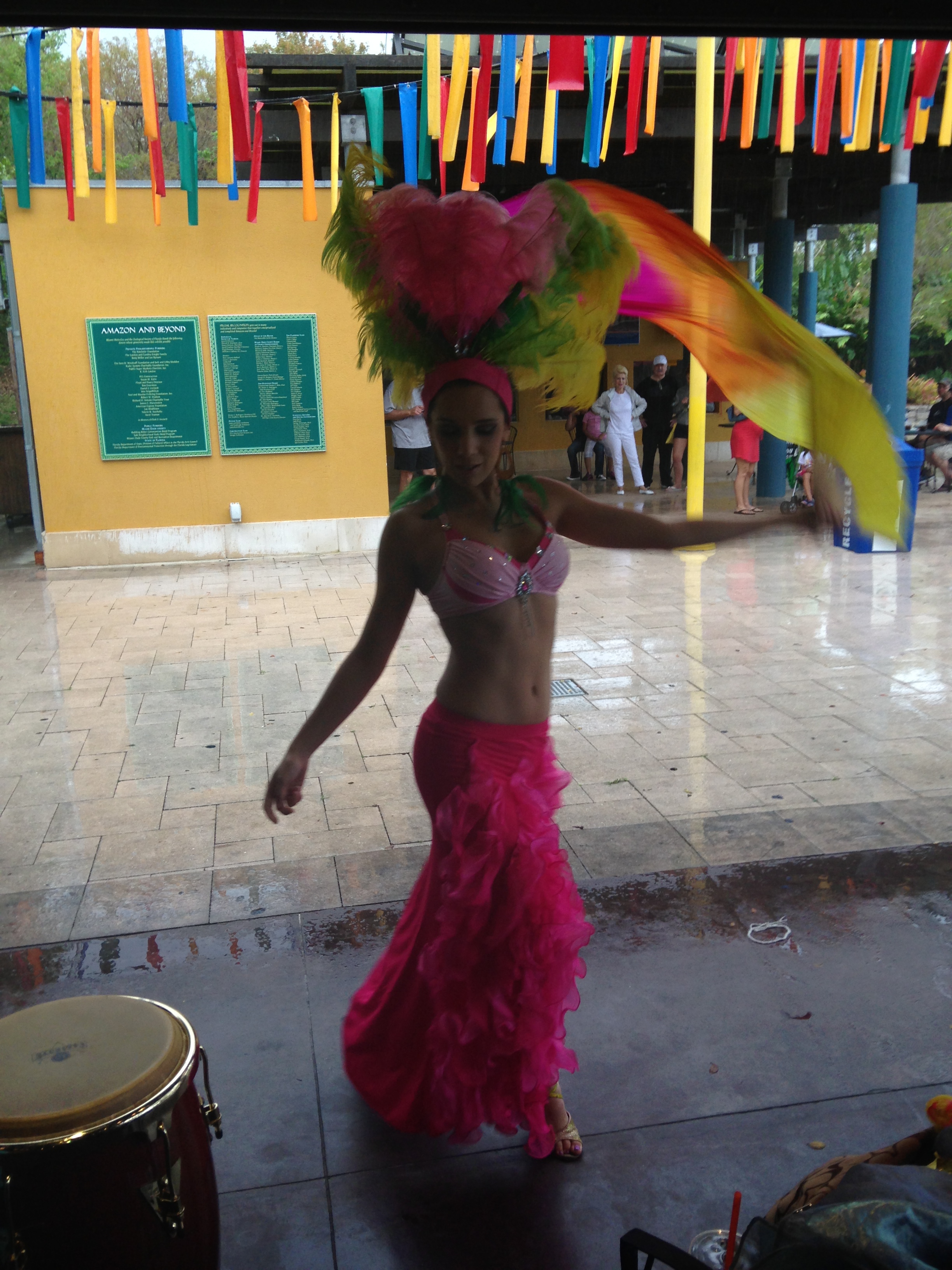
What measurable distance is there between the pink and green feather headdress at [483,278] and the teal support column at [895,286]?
30.3 feet

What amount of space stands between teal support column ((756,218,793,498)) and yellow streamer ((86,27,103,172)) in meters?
9.14

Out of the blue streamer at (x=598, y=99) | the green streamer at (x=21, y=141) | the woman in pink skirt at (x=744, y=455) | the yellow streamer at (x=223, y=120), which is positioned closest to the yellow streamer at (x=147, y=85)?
the yellow streamer at (x=223, y=120)

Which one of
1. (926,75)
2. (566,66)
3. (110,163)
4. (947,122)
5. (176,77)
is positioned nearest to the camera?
(566,66)

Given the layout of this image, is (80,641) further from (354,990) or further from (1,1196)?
(1,1196)

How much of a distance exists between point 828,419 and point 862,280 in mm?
51827

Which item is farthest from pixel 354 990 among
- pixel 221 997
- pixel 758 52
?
pixel 758 52

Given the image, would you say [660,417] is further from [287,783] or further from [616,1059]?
[287,783]

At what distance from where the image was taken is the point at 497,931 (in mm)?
2438

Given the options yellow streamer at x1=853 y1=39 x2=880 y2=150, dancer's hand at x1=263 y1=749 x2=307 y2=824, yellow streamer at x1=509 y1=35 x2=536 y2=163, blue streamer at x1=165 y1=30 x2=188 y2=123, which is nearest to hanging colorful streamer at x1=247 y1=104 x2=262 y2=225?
blue streamer at x1=165 y1=30 x2=188 y2=123

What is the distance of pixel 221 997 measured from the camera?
3.29 meters

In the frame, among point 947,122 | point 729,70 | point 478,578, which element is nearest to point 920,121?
point 947,122

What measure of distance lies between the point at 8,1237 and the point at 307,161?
9.18m

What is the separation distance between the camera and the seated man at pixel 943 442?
51.6ft

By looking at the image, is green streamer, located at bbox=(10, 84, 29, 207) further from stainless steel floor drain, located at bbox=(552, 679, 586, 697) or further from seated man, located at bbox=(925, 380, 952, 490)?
seated man, located at bbox=(925, 380, 952, 490)
